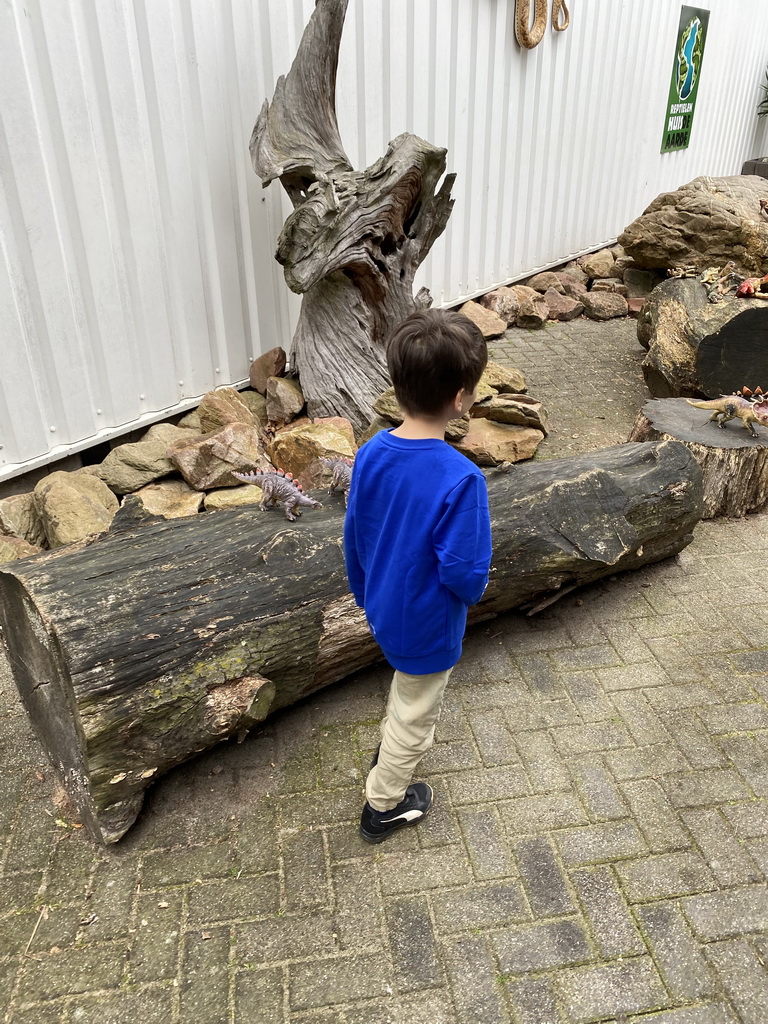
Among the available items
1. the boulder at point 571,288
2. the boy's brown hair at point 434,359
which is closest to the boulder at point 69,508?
the boy's brown hair at point 434,359

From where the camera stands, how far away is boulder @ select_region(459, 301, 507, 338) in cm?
726

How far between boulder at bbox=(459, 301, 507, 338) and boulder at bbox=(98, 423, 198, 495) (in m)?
3.82

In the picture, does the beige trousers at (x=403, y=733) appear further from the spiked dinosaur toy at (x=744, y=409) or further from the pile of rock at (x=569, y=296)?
the pile of rock at (x=569, y=296)

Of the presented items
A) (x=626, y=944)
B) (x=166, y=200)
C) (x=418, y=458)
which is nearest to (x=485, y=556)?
(x=418, y=458)

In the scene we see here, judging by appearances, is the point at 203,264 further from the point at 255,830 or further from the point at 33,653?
the point at 255,830

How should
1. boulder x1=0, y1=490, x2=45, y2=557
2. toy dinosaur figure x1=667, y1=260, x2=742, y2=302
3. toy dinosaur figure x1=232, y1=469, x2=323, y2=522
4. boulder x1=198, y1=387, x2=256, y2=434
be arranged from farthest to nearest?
1. toy dinosaur figure x1=667, y1=260, x2=742, y2=302
2. boulder x1=198, y1=387, x2=256, y2=434
3. boulder x1=0, y1=490, x2=45, y2=557
4. toy dinosaur figure x1=232, y1=469, x2=323, y2=522

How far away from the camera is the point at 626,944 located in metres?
2.15

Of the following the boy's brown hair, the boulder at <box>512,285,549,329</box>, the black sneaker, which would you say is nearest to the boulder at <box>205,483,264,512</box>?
the black sneaker

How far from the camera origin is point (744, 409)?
13.8 feet

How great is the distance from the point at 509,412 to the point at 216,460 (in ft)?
6.62

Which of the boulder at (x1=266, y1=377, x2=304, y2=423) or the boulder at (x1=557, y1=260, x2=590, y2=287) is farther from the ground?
the boulder at (x1=266, y1=377, x2=304, y2=423)

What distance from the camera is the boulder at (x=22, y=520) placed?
3879mm

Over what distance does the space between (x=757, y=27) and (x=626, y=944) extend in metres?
14.6

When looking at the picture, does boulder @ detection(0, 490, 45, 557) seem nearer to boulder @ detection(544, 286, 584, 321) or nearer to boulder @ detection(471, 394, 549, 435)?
boulder @ detection(471, 394, 549, 435)
